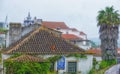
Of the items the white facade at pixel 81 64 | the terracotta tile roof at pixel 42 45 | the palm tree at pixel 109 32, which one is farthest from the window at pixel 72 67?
the palm tree at pixel 109 32

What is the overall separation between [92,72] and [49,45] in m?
4.82

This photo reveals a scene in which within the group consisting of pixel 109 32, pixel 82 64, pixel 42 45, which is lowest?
pixel 82 64

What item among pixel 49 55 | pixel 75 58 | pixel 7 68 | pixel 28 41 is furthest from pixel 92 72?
pixel 7 68

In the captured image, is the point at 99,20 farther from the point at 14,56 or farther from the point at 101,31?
the point at 14,56

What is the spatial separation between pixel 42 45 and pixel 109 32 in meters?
22.3

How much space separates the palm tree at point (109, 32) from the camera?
2138 inches

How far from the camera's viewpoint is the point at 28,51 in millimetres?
33250

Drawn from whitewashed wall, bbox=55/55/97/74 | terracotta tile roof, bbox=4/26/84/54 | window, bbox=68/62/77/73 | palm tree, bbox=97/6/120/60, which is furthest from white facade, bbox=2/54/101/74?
palm tree, bbox=97/6/120/60

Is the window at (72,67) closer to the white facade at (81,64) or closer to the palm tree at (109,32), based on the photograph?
the white facade at (81,64)

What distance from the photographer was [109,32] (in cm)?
5478

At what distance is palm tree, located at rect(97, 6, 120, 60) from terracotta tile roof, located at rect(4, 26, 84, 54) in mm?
19641

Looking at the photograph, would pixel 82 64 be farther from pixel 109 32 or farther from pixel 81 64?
pixel 109 32

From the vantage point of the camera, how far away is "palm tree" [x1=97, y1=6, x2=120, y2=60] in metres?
54.3

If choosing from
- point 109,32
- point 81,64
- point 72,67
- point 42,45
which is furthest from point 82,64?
point 109,32
